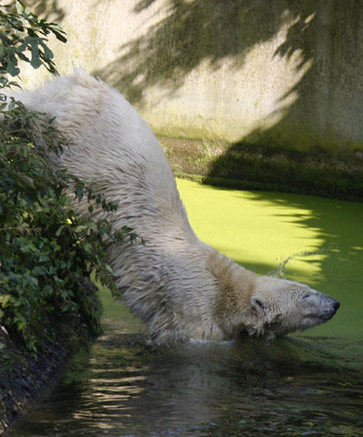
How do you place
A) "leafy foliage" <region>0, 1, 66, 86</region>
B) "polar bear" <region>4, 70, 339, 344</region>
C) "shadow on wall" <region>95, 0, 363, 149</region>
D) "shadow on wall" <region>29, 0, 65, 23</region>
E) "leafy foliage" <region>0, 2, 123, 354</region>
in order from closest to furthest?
"leafy foliage" <region>0, 1, 66, 86</region> → "leafy foliage" <region>0, 2, 123, 354</region> → "polar bear" <region>4, 70, 339, 344</region> → "shadow on wall" <region>95, 0, 363, 149</region> → "shadow on wall" <region>29, 0, 65, 23</region>

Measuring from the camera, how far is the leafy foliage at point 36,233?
3797 millimetres

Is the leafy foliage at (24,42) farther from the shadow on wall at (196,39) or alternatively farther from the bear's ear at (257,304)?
the shadow on wall at (196,39)

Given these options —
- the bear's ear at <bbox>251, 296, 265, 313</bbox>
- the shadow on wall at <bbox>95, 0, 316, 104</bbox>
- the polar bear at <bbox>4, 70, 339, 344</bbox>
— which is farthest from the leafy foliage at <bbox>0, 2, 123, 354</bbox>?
the shadow on wall at <bbox>95, 0, 316, 104</bbox>

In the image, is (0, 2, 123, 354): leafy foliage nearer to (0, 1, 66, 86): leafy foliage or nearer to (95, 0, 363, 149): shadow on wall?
(0, 1, 66, 86): leafy foliage

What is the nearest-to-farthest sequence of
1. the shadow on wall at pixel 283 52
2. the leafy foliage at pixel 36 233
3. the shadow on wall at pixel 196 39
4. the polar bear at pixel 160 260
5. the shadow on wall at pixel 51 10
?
1. the leafy foliage at pixel 36 233
2. the polar bear at pixel 160 260
3. the shadow on wall at pixel 283 52
4. the shadow on wall at pixel 196 39
5. the shadow on wall at pixel 51 10

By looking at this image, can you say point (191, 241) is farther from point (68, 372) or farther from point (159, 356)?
point (68, 372)

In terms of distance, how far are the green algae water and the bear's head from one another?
151 millimetres

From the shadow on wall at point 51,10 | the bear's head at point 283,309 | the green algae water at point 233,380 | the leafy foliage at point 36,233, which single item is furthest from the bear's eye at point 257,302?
the shadow on wall at point 51,10

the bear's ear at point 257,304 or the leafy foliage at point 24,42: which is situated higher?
the leafy foliage at point 24,42

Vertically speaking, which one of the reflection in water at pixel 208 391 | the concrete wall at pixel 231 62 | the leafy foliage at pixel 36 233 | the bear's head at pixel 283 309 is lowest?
the reflection in water at pixel 208 391

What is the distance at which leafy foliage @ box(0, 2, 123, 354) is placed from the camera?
3797 mm

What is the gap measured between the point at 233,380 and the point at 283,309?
83cm

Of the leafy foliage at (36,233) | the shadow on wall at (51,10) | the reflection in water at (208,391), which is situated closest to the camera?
the leafy foliage at (36,233)

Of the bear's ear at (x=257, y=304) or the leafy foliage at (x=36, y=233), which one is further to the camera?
the bear's ear at (x=257, y=304)
